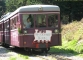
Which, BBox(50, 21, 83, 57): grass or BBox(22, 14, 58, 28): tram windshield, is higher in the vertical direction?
BBox(22, 14, 58, 28): tram windshield

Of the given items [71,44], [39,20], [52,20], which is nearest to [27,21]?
[39,20]

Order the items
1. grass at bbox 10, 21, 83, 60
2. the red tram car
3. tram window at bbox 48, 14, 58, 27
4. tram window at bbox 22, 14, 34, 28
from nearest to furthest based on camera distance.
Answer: the red tram car, tram window at bbox 22, 14, 34, 28, tram window at bbox 48, 14, 58, 27, grass at bbox 10, 21, 83, 60

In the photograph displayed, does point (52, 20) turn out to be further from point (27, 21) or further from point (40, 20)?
point (27, 21)

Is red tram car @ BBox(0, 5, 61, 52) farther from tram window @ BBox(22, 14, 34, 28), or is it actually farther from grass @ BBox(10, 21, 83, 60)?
grass @ BBox(10, 21, 83, 60)

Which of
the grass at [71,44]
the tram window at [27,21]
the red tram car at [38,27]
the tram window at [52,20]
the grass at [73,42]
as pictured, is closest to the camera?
the red tram car at [38,27]

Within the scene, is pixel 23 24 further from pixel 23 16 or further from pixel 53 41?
pixel 53 41

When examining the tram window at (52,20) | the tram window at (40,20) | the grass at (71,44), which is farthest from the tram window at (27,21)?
the grass at (71,44)

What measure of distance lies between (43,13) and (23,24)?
4.41ft

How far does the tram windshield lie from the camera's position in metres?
17.2

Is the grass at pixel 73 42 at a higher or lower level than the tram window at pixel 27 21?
lower

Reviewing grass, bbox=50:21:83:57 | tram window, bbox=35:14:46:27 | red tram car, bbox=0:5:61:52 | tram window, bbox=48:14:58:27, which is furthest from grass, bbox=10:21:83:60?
tram window, bbox=35:14:46:27

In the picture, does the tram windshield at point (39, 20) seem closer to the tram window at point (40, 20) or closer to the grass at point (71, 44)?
the tram window at point (40, 20)

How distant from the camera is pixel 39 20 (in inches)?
680

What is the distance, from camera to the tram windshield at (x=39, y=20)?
677 inches
